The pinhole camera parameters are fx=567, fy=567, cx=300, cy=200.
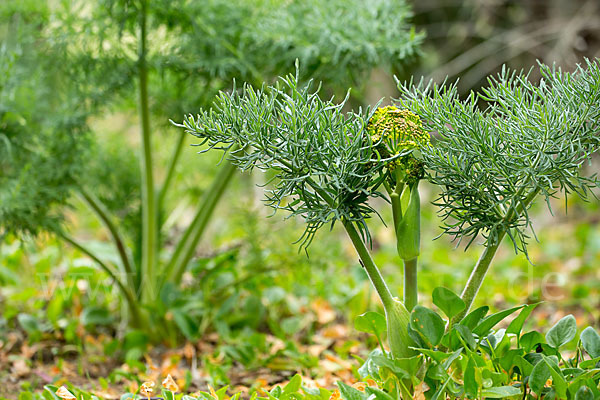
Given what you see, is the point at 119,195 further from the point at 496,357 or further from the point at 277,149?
the point at 496,357

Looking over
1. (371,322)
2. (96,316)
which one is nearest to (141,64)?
(96,316)

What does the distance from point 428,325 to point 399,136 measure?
26cm

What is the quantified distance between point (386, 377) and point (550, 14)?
2.78 meters

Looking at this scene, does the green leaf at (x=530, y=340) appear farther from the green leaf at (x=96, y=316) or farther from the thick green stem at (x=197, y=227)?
the green leaf at (x=96, y=316)

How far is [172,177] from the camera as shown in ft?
4.92

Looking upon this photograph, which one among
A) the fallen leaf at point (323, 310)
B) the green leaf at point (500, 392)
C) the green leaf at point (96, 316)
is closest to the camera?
the green leaf at point (500, 392)

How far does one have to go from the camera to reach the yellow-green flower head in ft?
2.43

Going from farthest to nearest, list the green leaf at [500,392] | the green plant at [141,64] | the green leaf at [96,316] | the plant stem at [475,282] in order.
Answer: the green leaf at [96,316] < the green plant at [141,64] < the plant stem at [475,282] < the green leaf at [500,392]

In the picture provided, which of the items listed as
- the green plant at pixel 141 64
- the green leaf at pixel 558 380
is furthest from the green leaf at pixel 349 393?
the green plant at pixel 141 64

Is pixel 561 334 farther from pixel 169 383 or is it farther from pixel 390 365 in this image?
pixel 169 383

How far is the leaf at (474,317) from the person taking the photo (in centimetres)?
78

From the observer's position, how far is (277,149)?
71cm

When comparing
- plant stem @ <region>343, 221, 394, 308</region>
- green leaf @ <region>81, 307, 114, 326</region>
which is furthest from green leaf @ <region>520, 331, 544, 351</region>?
green leaf @ <region>81, 307, 114, 326</region>

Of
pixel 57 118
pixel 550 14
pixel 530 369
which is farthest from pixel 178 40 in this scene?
pixel 550 14
